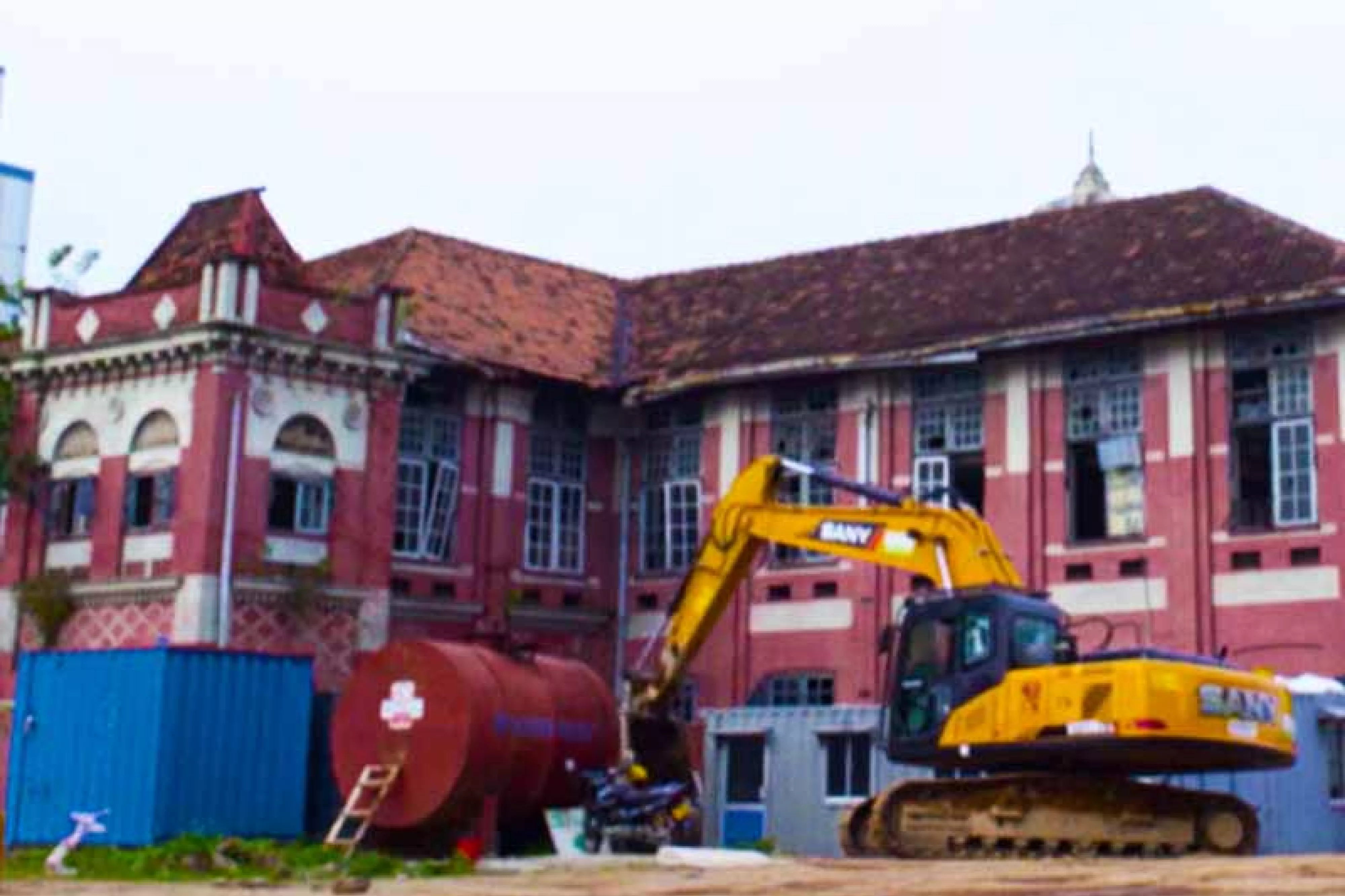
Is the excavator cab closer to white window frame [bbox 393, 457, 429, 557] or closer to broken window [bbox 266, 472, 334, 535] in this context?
broken window [bbox 266, 472, 334, 535]

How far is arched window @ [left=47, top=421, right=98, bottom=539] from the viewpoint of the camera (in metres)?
32.1

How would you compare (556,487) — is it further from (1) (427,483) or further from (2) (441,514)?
(1) (427,483)

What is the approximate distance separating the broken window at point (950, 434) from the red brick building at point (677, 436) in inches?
1.9

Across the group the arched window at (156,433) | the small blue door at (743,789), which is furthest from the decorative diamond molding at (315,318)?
the small blue door at (743,789)

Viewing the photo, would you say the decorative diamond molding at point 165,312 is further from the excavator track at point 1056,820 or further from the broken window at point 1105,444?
the excavator track at point 1056,820

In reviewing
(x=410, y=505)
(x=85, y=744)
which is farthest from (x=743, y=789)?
(x=85, y=744)

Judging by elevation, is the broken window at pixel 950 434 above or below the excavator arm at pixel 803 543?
above

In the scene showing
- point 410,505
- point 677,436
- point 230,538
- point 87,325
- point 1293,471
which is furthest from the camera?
point 677,436

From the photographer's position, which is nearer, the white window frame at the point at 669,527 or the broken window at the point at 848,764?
the broken window at the point at 848,764

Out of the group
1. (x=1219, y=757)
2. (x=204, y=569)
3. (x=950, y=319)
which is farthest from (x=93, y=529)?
(x=1219, y=757)

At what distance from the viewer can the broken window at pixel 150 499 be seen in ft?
102

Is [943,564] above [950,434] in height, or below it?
below

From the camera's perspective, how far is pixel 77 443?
3247cm

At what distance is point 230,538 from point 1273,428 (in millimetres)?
14893
